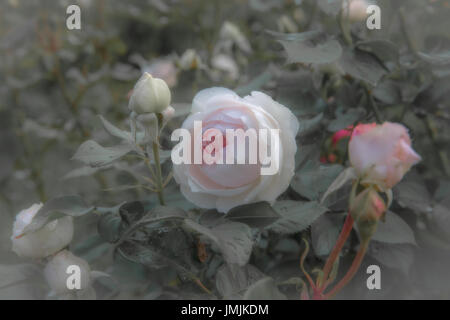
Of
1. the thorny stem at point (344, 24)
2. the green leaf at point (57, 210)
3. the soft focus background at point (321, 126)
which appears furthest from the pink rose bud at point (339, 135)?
the green leaf at point (57, 210)

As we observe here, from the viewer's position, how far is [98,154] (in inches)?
16.6

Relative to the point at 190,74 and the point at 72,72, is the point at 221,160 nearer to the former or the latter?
the point at 190,74

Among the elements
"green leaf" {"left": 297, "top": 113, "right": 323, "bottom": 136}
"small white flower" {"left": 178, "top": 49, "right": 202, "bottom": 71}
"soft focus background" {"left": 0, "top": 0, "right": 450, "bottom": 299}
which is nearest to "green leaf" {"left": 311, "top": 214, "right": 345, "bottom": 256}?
"soft focus background" {"left": 0, "top": 0, "right": 450, "bottom": 299}

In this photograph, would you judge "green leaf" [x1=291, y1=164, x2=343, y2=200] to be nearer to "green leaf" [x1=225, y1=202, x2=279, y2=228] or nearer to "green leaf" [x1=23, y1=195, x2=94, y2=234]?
"green leaf" [x1=225, y1=202, x2=279, y2=228]

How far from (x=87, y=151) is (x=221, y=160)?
5.5 inches

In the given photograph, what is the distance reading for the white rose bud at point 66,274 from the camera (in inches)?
16.1

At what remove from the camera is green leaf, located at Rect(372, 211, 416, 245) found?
0.44 meters

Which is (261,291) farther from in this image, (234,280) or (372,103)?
(372,103)

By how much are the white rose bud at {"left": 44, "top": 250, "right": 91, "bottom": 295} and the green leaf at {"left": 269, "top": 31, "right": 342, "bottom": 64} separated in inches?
10.9

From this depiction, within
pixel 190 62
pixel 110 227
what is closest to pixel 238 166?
pixel 110 227

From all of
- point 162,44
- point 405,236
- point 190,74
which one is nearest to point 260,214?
point 405,236

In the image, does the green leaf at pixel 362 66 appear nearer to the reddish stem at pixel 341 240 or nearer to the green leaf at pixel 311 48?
the green leaf at pixel 311 48

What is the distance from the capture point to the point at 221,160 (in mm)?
364

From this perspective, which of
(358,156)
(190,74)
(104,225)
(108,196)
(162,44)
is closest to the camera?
(358,156)
